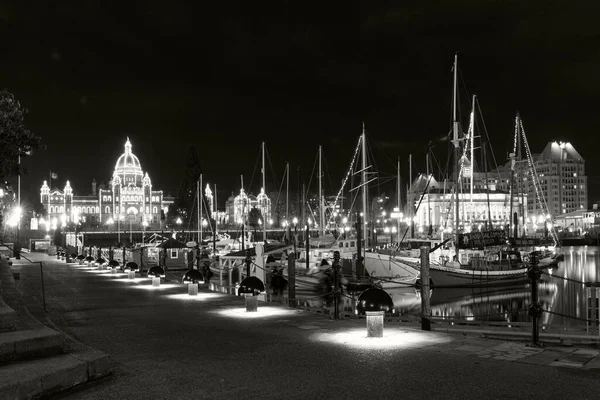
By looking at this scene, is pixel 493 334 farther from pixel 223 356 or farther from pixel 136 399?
pixel 136 399

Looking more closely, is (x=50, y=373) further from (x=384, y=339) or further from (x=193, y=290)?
(x=193, y=290)

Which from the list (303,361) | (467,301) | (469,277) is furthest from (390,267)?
(303,361)

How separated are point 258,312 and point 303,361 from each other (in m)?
7.12

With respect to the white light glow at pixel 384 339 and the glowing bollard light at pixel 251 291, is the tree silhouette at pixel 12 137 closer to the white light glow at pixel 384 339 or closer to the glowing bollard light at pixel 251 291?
the glowing bollard light at pixel 251 291

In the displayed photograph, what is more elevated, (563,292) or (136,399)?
(136,399)

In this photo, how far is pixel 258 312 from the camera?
55.8 feet

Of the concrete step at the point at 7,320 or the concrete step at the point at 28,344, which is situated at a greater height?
the concrete step at the point at 7,320

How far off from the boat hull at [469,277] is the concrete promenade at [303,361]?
2471 cm

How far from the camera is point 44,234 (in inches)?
4385

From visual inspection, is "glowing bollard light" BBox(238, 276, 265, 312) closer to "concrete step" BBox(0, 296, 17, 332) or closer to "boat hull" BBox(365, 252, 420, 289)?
"concrete step" BBox(0, 296, 17, 332)

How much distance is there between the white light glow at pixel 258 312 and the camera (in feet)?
53.4

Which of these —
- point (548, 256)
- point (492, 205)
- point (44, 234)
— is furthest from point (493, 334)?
point (492, 205)

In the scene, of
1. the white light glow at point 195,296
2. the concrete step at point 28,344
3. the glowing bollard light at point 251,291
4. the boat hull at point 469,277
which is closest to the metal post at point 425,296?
the glowing bollard light at point 251,291

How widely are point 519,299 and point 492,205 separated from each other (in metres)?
141
